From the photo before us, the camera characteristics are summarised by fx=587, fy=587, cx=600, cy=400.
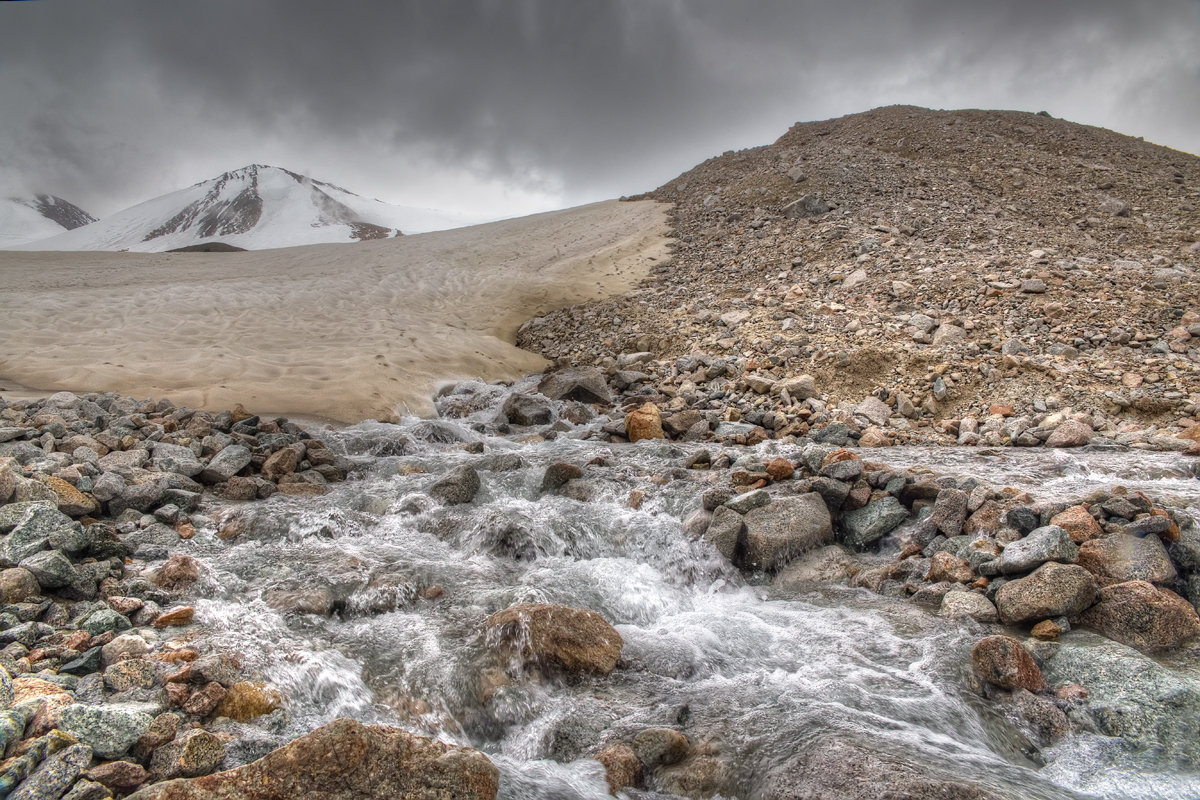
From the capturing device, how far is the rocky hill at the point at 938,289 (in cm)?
755

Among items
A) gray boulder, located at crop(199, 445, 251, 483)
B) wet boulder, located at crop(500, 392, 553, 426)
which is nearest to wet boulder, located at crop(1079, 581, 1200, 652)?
wet boulder, located at crop(500, 392, 553, 426)

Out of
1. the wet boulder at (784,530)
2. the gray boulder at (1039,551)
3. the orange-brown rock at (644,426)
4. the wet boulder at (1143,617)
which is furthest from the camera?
the orange-brown rock at (644,426)

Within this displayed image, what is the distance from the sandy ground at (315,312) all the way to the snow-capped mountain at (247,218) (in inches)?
2953

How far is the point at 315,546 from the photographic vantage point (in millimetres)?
4887

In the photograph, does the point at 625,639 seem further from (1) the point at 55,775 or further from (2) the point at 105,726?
(1) the point at 55,775

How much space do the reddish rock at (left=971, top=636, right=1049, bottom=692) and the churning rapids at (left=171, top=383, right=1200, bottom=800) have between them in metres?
0.12

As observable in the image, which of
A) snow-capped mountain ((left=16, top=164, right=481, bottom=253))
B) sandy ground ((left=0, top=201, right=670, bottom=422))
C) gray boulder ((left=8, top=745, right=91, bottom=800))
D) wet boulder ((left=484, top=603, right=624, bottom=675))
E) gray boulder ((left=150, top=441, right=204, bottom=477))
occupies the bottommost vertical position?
wet boulder ((left=484, top=603, right=624, bottom=675))

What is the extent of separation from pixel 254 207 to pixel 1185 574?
490ft

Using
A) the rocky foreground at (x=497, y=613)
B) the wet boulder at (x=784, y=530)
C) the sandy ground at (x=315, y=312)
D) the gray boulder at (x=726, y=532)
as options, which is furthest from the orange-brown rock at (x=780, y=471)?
the sandy ground at (x=315, y=312)

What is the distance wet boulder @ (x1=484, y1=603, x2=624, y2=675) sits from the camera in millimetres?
3361

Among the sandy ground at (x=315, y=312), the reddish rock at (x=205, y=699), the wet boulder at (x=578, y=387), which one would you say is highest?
the sandy ground at (x=315, y=312)

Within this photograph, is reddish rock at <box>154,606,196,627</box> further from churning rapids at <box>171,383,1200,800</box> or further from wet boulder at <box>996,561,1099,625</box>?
wet boulder at <box>996,561,1099,625</box>

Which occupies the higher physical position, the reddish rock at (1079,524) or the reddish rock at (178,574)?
the reddish rock at (1079,524)

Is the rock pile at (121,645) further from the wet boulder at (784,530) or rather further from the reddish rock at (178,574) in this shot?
the wet boulder at (784,530)
